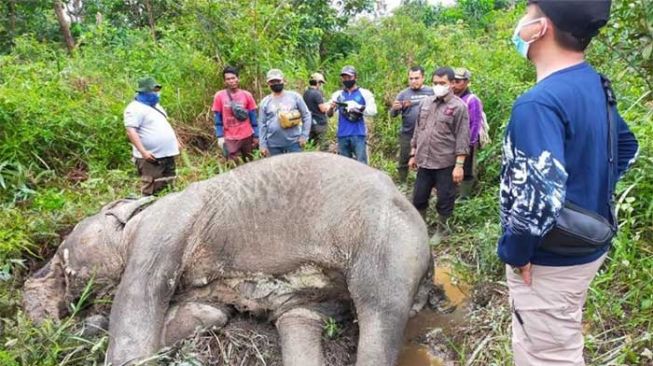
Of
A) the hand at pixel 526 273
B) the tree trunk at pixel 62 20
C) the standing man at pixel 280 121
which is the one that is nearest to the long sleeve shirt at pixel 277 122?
the standing man at pixel 280 121

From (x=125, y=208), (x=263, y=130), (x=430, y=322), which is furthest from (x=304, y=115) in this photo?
(x=430, y=322)

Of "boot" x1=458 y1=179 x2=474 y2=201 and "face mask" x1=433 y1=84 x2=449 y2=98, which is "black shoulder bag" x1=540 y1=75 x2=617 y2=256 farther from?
"boot" x1=458 y1=179 x2=474 y2=201

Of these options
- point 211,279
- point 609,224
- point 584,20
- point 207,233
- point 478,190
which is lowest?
point 478,190

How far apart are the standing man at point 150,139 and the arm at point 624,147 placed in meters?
4.17

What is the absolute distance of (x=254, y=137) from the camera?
681 centimetres

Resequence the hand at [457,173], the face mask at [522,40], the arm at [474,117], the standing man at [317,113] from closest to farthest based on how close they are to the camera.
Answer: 1. the face mask at [522,40]
2. the hand at [457,173]
3. the arm at [474,117]
4. the standing man at [317,113]

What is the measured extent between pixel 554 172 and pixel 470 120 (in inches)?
153

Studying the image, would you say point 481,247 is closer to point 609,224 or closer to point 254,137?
point 609,224

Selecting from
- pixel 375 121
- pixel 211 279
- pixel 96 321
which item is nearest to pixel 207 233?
pixel 211 279

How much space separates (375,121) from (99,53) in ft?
17.2

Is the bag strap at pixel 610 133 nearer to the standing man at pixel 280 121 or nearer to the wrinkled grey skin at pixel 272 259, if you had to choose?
the wrinkled grey skin at pixel 272 259

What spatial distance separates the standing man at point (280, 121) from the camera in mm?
6059

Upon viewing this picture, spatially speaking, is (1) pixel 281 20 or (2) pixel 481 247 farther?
(1) pixel 281 20

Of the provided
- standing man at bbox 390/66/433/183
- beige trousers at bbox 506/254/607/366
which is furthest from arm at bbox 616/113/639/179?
standing man at bbox 390/66/433/183
